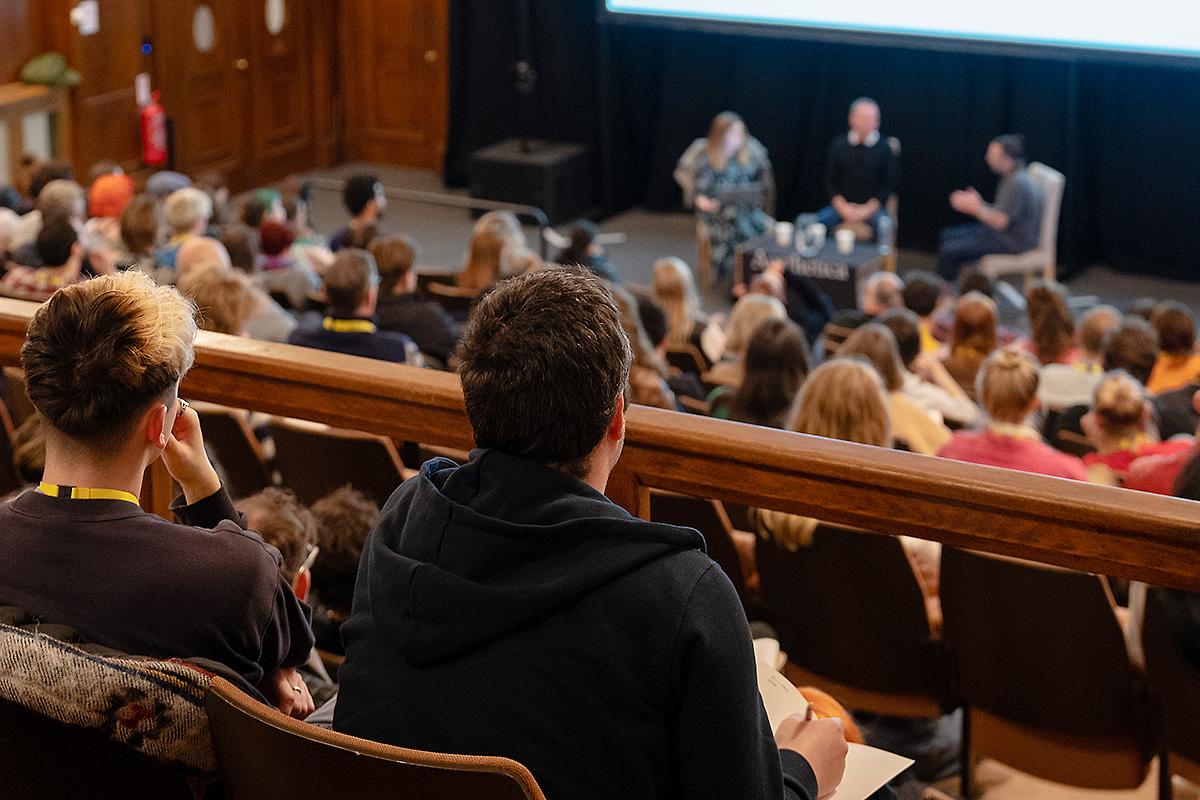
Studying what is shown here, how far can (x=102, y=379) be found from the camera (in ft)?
4.75

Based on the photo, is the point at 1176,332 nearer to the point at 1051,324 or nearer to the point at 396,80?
the point at 1051,324

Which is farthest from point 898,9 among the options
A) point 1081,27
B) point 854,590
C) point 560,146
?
point 854,590

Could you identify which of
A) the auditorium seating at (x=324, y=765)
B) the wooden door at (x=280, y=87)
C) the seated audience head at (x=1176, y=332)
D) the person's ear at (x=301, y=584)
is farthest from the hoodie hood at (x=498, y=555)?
the wooden door at (x=280, y=87)

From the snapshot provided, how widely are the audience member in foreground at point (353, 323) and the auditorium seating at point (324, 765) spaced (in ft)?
10.9

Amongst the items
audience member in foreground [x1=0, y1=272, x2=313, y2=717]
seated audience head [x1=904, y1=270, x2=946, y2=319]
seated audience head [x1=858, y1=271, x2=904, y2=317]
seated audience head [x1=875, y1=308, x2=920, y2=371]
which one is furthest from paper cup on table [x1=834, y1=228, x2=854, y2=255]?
audience member in foreground [x1=0, y1=272, x2=313, y2=717]

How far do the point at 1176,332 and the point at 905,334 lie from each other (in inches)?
40.3

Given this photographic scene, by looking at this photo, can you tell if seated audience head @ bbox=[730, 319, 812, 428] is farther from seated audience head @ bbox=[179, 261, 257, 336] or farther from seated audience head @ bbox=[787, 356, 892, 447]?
seated audience head @ bbox=[179, 261, 257, 336]

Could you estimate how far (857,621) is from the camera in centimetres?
317

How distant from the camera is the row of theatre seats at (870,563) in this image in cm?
137

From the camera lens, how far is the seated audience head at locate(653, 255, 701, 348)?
6.24 meters

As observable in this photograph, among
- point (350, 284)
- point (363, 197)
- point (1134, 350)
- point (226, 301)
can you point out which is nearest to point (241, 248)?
point (363, 197)

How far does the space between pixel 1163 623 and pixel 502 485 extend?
77.6 inches

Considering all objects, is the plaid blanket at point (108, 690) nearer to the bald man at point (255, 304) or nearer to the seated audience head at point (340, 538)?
the seated audience head at point (340, 538)

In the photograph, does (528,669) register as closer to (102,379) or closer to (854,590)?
(102,379)
